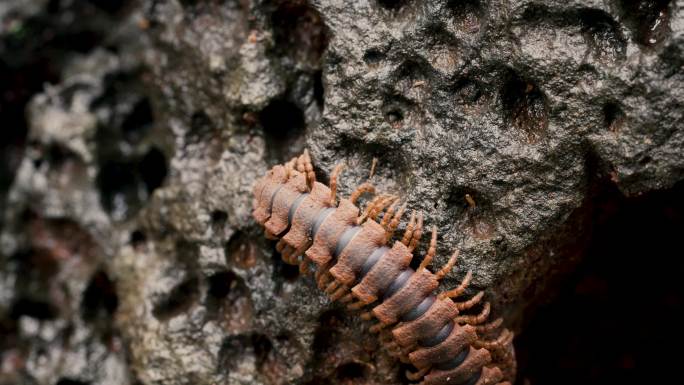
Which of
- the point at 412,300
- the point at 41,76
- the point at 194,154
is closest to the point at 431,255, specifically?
the point at 412,300

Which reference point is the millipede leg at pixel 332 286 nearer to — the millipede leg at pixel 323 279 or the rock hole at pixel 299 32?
the millipede leg at pixel 323 279

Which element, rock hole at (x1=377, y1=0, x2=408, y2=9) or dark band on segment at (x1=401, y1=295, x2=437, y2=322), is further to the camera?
rock hole at (x1=377, y1=0, x2=408, y2=9)

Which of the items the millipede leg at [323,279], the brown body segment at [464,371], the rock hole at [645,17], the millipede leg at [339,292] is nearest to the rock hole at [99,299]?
the millipede leg at [323,279]

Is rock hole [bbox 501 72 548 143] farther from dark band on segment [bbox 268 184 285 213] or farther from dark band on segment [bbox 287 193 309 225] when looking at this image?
dark band on segment [bbox 268 184 285 213]

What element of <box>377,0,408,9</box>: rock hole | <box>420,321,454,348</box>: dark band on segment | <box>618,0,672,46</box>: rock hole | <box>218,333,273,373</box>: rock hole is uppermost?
<box>618,0,672,46</box>: rock hole

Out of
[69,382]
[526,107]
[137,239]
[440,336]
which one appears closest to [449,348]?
[440,336]

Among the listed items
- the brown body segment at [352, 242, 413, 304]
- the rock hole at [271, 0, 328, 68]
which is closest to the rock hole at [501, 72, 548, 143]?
the brown body segment at [352, 242, 413, 304]

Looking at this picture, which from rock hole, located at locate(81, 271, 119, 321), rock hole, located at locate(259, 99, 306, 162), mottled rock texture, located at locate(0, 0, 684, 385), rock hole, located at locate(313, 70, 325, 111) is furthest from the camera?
rock hole, located at locate(81, 271, 119, 321)
